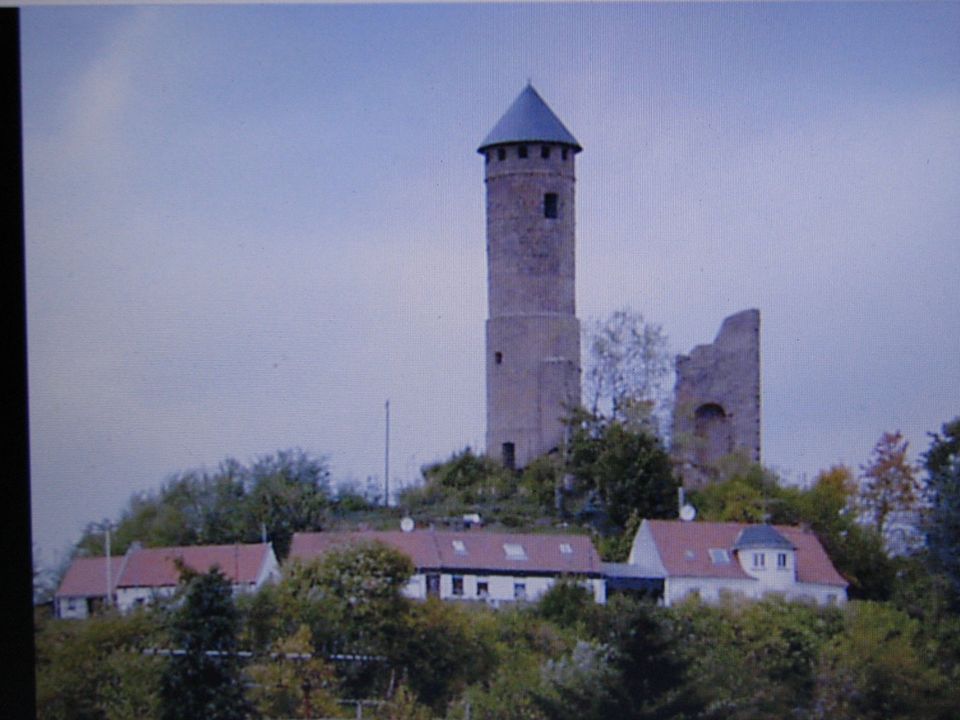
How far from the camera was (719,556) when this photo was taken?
849 centimetres

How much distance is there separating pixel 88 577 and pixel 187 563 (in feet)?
1.54

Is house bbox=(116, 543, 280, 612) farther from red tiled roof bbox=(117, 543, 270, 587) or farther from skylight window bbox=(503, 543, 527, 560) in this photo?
skylight window bbox=(503, 543, 527, 560)

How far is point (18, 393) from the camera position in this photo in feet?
20.1

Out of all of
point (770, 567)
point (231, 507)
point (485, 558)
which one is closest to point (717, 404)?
point (770, 567)

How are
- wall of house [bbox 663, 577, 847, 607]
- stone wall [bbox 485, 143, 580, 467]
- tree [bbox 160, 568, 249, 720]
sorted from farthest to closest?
wall of house [bbox 663, 577, 847, 607]
stone wall [bbox 485, 143, 580, 467]
tree [bbox 160, 568, 249, 720]

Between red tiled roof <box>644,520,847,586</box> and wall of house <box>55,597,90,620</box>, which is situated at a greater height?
red tiled roof <box>644,520,847,586</box>

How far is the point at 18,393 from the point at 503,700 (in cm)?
284

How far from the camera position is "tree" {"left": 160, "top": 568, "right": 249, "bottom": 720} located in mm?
7762

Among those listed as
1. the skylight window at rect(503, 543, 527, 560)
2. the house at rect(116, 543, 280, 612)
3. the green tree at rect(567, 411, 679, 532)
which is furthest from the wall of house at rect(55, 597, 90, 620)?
the green tree at rect(567, 411, 679, 532)

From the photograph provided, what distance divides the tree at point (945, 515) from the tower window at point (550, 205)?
203cm

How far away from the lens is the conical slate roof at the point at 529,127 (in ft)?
26.3

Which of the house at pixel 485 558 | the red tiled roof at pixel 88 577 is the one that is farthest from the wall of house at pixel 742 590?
the red tiled roof at pixel 88 577

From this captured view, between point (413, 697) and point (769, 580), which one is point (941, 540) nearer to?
point (769, 580)

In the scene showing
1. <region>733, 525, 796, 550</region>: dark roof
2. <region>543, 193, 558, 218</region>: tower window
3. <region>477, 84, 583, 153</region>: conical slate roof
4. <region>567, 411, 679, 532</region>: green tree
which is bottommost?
<region>733, 525, 796, 550</region>: dark roof
